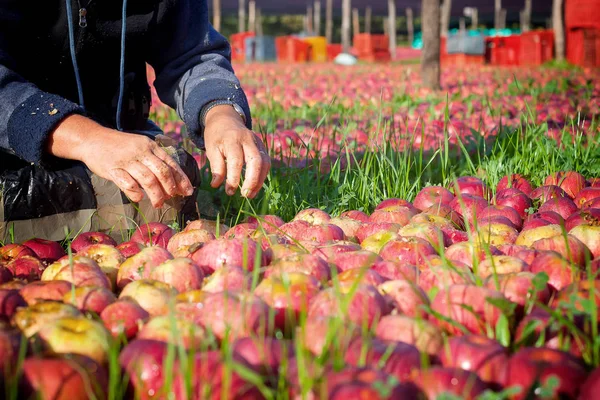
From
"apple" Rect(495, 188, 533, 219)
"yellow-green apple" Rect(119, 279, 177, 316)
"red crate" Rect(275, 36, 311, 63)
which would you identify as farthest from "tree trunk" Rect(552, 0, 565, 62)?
"yellow-green apple" Rect(119, 279, 177, 316)

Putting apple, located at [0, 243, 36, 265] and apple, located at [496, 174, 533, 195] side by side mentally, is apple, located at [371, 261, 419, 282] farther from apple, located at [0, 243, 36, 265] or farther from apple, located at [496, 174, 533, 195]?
apple, located at [496, 174, 533, 195]

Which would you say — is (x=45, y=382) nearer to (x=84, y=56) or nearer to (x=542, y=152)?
(x=84, y=56)

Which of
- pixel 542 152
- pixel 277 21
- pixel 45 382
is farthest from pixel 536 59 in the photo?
pixel 277 21

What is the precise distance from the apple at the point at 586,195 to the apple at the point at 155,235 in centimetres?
158

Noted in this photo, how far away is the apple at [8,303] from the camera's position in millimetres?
1483

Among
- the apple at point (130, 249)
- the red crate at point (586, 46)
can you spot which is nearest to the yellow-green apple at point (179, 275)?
the apple at point (130, 249)

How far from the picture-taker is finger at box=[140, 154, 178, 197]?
194 cm

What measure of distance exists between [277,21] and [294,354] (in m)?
59.0

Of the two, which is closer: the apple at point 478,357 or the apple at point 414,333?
the apple at point 478,357

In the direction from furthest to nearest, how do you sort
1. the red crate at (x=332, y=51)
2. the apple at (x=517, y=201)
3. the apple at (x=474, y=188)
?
1. the red crate at (x=332, y=51)
2. the apple at (x=474, y=188)
3. the apple at (x=517, y=201)

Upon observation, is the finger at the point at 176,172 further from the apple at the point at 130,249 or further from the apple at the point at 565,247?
the apple at the point at 565,247

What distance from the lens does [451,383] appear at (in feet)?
3.69

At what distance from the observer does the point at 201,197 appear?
3225 mm

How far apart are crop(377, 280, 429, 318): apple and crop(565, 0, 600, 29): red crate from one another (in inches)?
519
